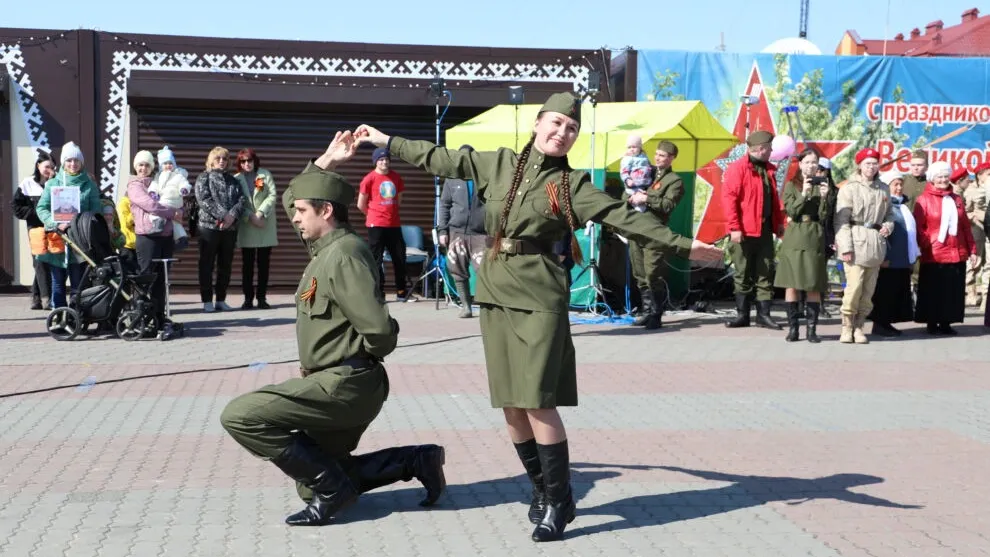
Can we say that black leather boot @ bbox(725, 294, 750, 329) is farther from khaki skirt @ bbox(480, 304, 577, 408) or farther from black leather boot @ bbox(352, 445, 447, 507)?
khaki skirt @ bbox(480, 304, 577, 408)

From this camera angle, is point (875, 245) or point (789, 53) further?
point (789, 53)

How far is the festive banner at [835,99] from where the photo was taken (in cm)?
1773

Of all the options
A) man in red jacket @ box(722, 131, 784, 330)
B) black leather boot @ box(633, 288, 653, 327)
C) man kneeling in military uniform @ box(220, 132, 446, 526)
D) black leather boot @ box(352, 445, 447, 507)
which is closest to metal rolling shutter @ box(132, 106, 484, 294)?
black leather boot @ box(633, 288, 653, 327)

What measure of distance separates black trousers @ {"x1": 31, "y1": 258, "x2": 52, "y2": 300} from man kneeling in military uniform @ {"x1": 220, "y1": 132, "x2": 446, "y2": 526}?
10.5 m

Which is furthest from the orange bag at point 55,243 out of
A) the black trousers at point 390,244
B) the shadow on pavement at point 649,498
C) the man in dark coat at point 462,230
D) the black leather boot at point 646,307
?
the shadow on pavement at point 649,498

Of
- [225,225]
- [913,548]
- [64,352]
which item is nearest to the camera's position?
[913,548]

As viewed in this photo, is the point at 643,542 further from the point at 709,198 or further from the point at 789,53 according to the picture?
the point at 789,53

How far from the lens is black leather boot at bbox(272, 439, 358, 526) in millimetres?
5504

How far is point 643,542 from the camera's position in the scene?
5.39 meters

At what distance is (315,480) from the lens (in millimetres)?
5543

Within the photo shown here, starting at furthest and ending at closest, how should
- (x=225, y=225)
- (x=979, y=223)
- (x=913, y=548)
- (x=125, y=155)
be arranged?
1. (x=125, y=155)
2. (x=979, y=223)
3. (x=225, y=225)
4. (x=913, y=548)

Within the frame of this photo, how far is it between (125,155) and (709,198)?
8102mm

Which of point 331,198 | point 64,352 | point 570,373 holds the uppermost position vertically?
point 331,198

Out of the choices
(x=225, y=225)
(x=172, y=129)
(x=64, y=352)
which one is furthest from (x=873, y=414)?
(x=172, y=129)
